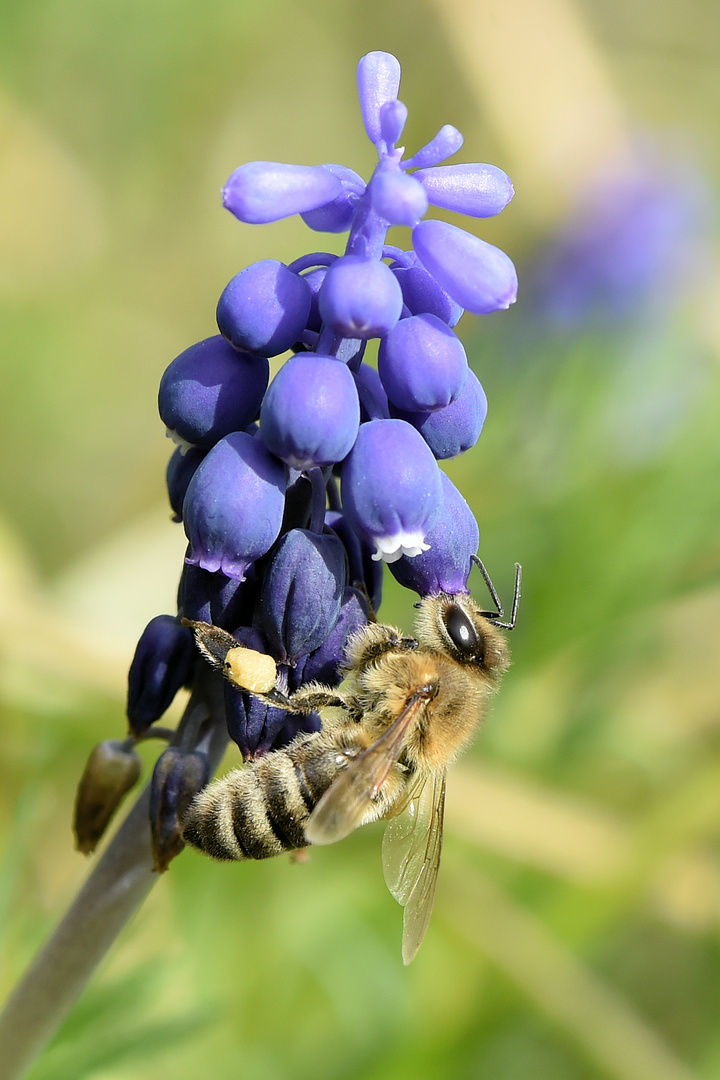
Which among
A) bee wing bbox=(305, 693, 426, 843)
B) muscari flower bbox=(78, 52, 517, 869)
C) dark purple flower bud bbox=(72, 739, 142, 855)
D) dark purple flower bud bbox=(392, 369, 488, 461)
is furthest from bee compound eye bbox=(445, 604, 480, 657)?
dark purple flower bud bbox=(72, 739, 142, 855)

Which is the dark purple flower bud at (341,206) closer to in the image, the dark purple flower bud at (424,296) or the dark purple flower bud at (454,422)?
the dark purple flower bud at (424,296)

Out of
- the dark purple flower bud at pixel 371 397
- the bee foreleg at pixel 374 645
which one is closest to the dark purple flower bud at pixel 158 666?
the bee foreleg at pixel 374 645

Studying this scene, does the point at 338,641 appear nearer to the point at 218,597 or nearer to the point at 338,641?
the point at 338,641

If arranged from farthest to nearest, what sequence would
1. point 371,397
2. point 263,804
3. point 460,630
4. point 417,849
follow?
point 417,849
point 460,630
point 263,804
point 371,397

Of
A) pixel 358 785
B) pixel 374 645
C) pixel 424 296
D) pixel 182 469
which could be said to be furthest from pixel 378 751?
pixel 424 296

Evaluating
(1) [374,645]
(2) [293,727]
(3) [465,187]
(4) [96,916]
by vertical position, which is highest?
(3) [465,187]

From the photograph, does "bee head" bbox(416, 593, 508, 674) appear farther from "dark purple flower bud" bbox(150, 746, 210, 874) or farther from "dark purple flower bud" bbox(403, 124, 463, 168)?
"dark purple flower bud" bbox(403, 124, 463, 168)

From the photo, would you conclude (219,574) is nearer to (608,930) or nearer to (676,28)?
(608,930)
